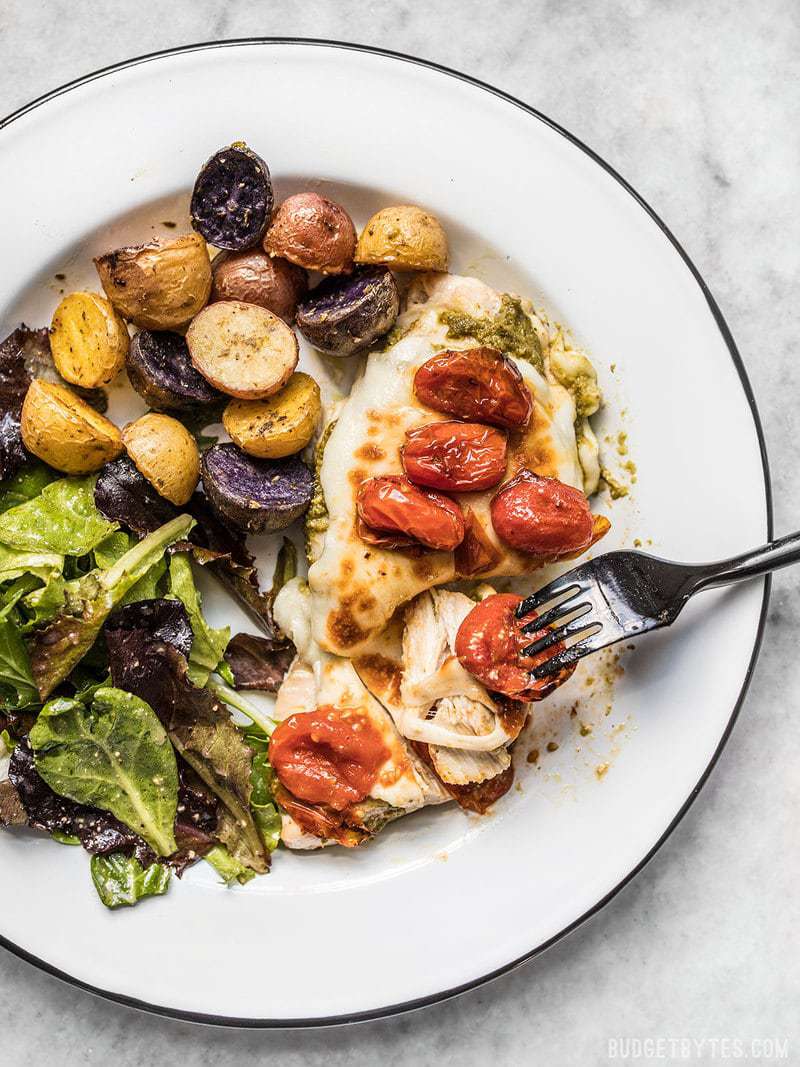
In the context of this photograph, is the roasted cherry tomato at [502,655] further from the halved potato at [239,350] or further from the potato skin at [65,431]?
the potato skin at [65,431]

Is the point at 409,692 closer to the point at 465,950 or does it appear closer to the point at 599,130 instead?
the point at 465,950

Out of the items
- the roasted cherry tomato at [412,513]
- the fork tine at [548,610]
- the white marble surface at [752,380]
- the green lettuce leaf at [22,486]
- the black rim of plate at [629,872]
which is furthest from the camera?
the white marble surface at [752,380]

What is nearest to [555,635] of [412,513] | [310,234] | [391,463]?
[412,513]

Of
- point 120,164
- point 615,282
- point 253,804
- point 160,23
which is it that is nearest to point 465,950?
point 253,804

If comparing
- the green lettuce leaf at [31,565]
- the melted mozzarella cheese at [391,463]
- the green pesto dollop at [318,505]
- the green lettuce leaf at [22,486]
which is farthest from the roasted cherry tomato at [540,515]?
the green lettuce leaf at [22,486]

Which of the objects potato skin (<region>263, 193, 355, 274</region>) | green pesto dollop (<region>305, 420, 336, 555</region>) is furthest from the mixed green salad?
potato skin (<region>263, 193, 355, 274</region>)
